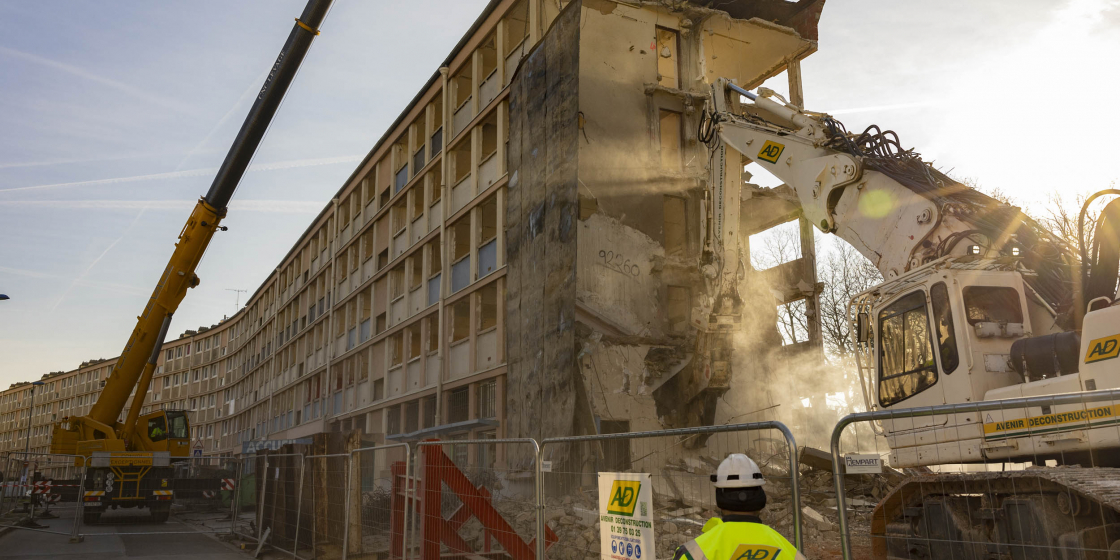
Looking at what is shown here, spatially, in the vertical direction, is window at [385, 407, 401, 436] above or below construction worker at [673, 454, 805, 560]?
above

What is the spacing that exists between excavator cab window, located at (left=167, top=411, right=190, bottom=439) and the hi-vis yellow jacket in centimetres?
2262

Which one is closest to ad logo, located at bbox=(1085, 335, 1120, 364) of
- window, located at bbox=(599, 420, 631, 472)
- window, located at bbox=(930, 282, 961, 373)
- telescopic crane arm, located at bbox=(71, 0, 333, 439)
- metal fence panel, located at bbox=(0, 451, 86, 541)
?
window, located at bbox=(930, 282, 961, 373)

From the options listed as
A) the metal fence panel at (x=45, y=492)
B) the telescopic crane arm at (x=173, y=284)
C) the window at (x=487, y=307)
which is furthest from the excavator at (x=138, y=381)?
the window at (x=487, y=307)

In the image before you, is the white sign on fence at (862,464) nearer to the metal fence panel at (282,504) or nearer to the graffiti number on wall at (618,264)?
the metal fence panel at (282,504)

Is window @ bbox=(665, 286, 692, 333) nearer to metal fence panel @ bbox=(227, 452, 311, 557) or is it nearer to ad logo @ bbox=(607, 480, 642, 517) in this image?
metal fence panel @ bbox=(227, 452, 311, 557)

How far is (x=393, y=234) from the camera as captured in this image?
2839 cm

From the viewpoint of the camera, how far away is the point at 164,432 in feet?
68.5

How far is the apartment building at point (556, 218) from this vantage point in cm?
1566

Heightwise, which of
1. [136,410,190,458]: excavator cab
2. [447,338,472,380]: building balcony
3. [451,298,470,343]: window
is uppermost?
[451,298,470,343]: window

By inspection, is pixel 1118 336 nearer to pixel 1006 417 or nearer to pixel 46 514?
pixel 1006 417

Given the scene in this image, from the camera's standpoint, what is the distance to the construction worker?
2.47 metres

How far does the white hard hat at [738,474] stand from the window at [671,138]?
49.6 ft

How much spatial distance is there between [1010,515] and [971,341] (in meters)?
2.41

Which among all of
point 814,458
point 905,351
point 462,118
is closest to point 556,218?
point 814,458
